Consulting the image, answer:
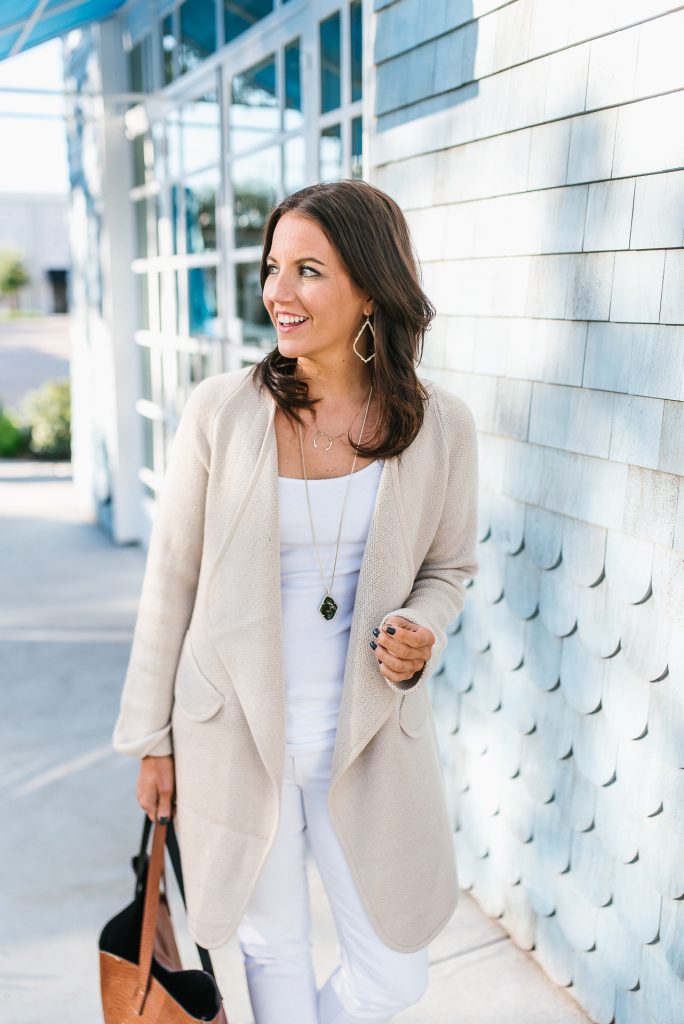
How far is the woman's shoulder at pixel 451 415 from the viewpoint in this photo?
1550 millimetres

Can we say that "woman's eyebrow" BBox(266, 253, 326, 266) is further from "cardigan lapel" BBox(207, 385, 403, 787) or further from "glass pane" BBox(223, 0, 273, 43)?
"glass pane" BBox(223, 0, 273, 43)

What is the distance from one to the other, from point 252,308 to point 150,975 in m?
3.32

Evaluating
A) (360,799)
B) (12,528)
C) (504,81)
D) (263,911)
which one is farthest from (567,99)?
(12,528)

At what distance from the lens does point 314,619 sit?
1.49m

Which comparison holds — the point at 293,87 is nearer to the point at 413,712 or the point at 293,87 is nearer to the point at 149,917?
the point at 413,712

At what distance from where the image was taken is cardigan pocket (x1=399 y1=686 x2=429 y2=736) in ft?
5.03

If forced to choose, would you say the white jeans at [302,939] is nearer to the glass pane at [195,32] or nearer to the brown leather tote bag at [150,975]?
the brown leather tote bag at [150,975]

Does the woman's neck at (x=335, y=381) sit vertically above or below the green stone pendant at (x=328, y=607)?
above

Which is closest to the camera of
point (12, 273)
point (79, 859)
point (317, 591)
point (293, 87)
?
point (317, 591)

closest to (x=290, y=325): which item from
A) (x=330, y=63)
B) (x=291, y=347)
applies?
(x=291, y=347)

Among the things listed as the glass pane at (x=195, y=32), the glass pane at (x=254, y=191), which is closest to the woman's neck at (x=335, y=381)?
the glass pane at (x=254, y=191)

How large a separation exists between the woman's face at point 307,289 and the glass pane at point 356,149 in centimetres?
176

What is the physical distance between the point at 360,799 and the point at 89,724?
2.29 m

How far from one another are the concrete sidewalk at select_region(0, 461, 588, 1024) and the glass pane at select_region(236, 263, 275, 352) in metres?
1.59
